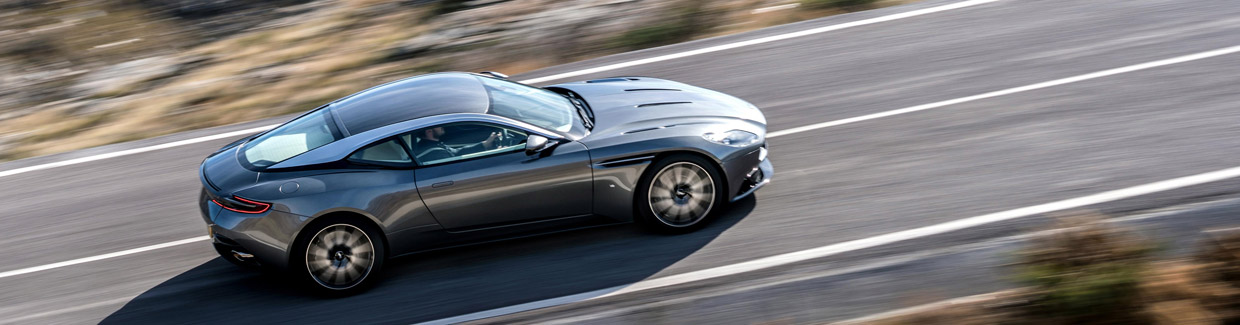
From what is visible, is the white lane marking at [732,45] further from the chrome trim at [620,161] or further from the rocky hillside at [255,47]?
the chrome trim at [620,161]

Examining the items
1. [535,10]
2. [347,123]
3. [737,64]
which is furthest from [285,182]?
[535,10]

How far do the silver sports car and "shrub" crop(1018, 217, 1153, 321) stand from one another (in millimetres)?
2134

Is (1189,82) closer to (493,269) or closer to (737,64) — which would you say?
(737,64)

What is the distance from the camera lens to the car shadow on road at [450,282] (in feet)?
20.8

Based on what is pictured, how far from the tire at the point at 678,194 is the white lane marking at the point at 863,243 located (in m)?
0.52

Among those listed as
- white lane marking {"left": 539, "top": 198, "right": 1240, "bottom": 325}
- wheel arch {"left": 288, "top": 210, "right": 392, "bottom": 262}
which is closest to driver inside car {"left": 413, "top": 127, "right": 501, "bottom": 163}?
wheel arch {"left": 288, "top": 210, "right": 392, "bottom": 262}

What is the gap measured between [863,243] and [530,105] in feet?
8.23

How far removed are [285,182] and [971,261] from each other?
4406 mm

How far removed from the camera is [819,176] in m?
7.52

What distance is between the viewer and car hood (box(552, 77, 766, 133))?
22.5ft

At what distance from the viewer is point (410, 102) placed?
22.3ft

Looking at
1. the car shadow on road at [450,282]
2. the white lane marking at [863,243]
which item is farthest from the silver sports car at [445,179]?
the white lane marking at [863,243]

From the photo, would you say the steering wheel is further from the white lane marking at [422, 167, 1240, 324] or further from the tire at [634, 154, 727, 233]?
the white lane marking at [422, 167, 1240, 324]

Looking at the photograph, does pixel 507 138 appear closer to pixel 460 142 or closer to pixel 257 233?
pixel 460 142
